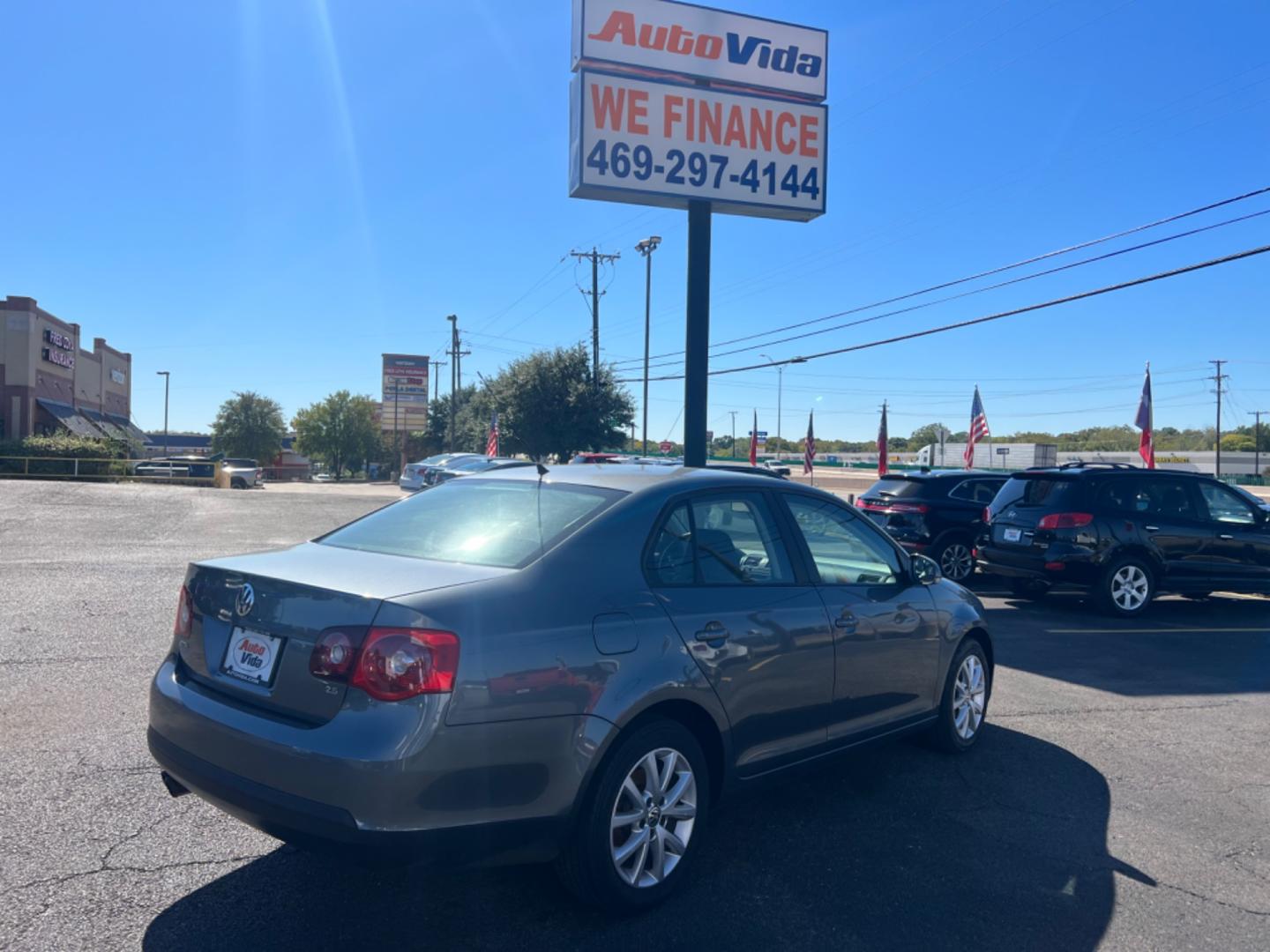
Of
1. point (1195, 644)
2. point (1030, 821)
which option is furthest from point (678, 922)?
point (1195, 644)

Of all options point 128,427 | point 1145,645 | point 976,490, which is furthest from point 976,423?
point 128,427

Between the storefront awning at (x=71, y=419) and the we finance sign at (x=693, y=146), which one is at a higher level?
the we finance sign at (x=693, y=146)

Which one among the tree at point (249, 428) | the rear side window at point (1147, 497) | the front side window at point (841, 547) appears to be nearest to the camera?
the front side window at point (841, 547)

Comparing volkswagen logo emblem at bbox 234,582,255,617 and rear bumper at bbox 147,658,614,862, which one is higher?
volkswagen logo emblem at bbox 234,582,255,617

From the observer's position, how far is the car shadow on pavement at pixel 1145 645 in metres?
7.72

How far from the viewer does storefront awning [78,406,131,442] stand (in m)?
51.5

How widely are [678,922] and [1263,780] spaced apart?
388 cm

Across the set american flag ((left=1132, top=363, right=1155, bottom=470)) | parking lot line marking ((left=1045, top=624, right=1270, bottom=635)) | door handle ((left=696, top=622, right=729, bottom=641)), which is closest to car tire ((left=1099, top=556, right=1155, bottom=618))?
parking lot line marking ((left=1045, top=624, right=1270, bottom=635))

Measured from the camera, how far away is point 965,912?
3.67 meters

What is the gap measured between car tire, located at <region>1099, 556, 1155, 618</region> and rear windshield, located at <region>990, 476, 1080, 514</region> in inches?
34.2

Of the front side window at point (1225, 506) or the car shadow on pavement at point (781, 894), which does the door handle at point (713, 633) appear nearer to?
the car shadow on pavement at point (781, 894)

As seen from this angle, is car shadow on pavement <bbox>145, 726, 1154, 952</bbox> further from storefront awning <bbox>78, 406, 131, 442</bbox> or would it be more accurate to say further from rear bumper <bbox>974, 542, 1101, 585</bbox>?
storefront awning <bbox>78, 406, 131, 442</bbox>

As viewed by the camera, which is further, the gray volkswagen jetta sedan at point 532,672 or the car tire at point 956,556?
the car tire at point 956,556

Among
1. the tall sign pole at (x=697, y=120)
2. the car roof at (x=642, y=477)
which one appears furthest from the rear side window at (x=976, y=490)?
the car roof at (x=642, y=477)
